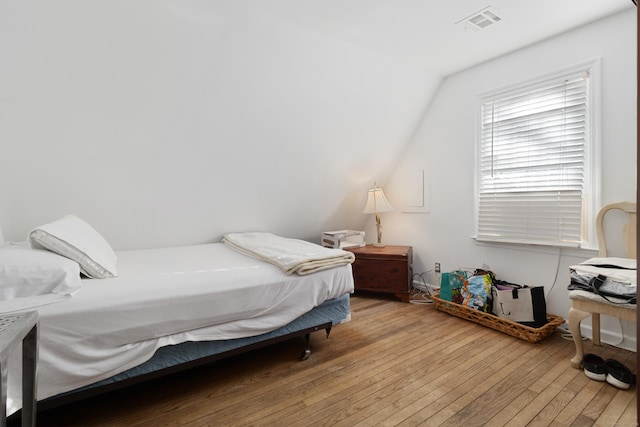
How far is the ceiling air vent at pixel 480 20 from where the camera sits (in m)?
2.18

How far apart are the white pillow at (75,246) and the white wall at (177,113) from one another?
24.5 inches

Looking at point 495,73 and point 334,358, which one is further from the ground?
point 495,73

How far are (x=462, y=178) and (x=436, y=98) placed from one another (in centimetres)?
93

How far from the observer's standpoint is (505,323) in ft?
8.11

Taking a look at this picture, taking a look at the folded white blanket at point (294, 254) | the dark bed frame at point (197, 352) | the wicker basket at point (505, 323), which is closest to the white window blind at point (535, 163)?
the wicker basket at point (505, 323)

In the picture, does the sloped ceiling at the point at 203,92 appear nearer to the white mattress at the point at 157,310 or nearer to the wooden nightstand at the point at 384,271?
the white mattress at the point at 157,310

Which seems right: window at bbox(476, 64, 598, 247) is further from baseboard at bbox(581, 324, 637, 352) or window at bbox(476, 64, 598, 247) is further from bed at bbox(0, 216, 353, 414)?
bed at bbox(0, 216, 353, 414)

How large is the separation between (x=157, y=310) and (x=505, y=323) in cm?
244

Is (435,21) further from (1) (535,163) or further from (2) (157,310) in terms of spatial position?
(2) (157,310)

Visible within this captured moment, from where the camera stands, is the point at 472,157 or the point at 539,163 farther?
the point at 472,157

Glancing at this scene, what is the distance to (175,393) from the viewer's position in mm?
1754

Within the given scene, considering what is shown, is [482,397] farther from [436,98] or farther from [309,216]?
[436,98]

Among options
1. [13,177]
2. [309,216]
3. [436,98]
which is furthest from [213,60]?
[436,98]

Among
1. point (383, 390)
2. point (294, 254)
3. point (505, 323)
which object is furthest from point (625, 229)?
point (294, 254)
